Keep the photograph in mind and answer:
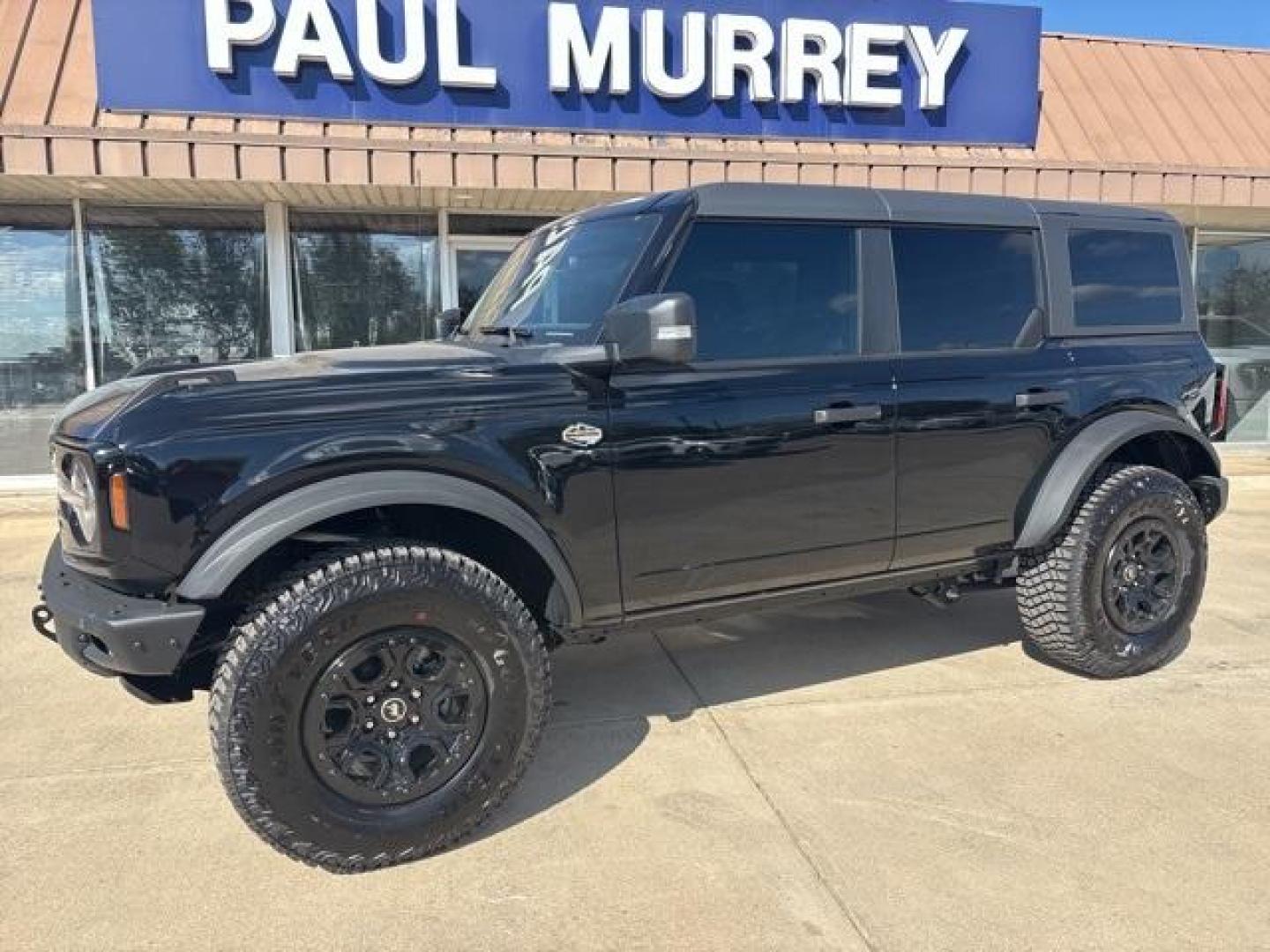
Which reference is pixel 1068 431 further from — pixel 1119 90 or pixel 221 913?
pixel 1119 90

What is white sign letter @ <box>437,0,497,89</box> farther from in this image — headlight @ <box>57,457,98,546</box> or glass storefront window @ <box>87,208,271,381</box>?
headlight @ <box>57,457,98,546</box>

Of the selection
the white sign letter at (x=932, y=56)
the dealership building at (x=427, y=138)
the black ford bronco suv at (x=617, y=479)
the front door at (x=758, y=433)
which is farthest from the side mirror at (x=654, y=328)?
the white sign letter at (x=932, y=56)

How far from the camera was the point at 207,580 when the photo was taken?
8.21ft

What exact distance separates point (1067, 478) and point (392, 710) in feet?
9.19

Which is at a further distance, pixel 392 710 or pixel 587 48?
pixel 587 48

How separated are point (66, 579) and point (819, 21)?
8040 millimetres

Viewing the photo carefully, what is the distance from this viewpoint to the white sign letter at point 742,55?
838cm

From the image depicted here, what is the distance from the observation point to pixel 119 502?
248cm

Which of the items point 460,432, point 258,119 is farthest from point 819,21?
point 460,432

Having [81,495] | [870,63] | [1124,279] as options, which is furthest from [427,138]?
[81,495]

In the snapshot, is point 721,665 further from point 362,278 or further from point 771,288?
point 362,278

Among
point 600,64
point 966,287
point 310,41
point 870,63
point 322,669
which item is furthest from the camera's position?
point 870,63

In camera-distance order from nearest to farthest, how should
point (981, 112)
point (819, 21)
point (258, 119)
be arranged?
point (258, 119) < point (819, 21) < point (981, 112)

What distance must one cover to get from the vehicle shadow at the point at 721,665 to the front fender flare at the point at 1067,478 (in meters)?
0.76
